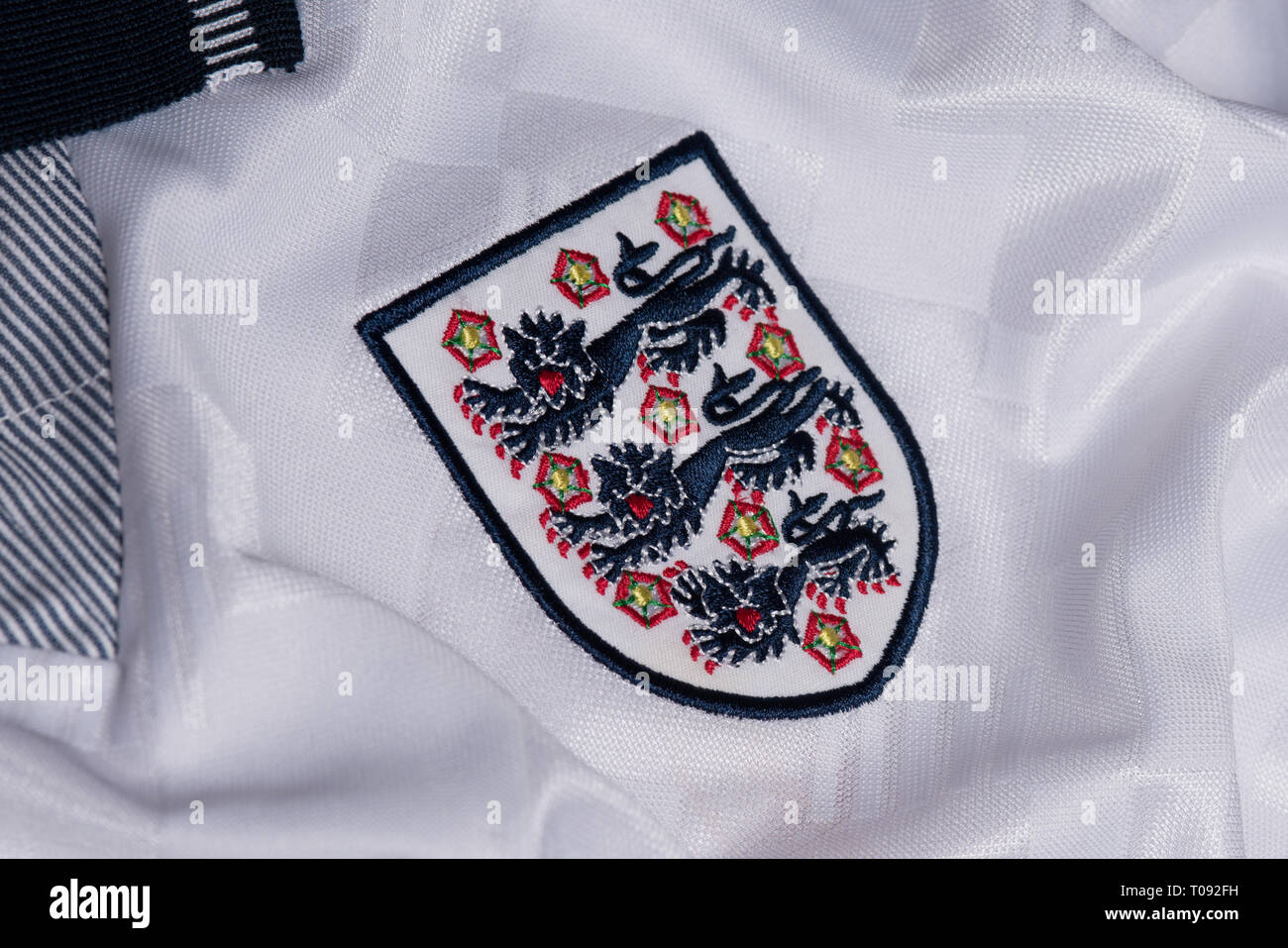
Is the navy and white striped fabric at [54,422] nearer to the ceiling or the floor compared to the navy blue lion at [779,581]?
nearer to the ceiling

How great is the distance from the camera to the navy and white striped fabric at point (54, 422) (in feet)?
1.77

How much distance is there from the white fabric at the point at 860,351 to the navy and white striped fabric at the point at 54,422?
0.01m

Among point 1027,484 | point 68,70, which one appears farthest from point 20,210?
point 1027,484

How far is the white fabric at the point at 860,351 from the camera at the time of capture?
0.54 m

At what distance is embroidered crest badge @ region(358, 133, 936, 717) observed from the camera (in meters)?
0.56

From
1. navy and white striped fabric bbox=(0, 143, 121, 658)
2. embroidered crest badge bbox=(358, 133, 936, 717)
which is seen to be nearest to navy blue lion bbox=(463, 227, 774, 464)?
embroidered crest badge bbox=(358, 133, 936, 717)

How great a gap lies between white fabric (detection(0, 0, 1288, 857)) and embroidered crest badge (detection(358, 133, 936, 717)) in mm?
18

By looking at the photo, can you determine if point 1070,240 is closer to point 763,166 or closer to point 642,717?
point 763,166

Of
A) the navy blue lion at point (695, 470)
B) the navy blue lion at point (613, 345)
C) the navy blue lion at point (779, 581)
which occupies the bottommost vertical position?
the navy blue lion at point (779, 581)

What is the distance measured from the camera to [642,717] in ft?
1.86

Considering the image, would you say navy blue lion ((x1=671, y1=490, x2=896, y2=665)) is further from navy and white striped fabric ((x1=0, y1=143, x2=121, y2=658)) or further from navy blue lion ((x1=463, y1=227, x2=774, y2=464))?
navy and white striped fabric ((x1=0, y1=143, x2=121, y2=658))

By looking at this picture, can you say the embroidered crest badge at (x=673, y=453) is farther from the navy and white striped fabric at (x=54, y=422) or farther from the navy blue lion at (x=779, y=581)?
the navy and white striped fabric at (x=54, y=422)

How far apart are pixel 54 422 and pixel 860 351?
1.28 feet

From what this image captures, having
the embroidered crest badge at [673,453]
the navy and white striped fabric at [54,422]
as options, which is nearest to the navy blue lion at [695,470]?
the embroidered crest badge at [673,453]
